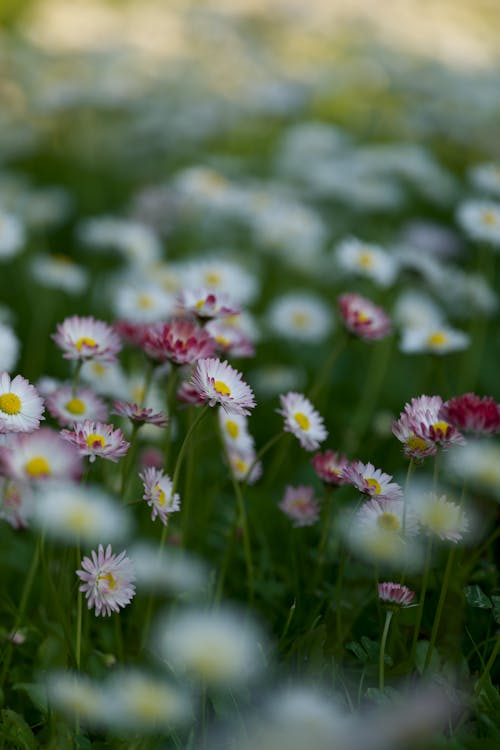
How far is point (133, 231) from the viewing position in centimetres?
177

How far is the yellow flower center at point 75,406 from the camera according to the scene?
95 cm

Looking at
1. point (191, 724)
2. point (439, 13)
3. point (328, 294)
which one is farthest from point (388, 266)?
point (439, 13)

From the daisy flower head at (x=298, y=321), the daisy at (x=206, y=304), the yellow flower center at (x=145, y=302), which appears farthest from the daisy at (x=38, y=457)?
the daisy flower head at (x=298, y=321)

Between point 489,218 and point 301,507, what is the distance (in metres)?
0.74

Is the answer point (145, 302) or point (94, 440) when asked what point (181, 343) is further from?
point (145, 302)

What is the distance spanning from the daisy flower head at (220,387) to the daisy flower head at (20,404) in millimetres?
131

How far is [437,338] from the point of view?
1.17 metres

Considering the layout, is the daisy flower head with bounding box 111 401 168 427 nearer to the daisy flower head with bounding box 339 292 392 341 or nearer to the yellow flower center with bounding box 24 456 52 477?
the yellow flower center with bounding box 24 456 52 477

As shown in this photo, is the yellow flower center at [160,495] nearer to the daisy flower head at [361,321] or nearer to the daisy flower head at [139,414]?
the daisy flower head at [139,414]

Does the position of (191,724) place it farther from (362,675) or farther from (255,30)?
(255,30)

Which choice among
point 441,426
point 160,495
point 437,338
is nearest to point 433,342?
point 437,338

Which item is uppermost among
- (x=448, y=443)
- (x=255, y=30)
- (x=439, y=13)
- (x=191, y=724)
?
(x=439, y=13)

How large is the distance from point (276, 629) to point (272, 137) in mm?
2713

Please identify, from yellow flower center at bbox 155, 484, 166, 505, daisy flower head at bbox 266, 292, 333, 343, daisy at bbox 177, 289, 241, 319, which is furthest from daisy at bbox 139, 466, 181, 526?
daisy flower head at bbox 266, 292, 333, 343
